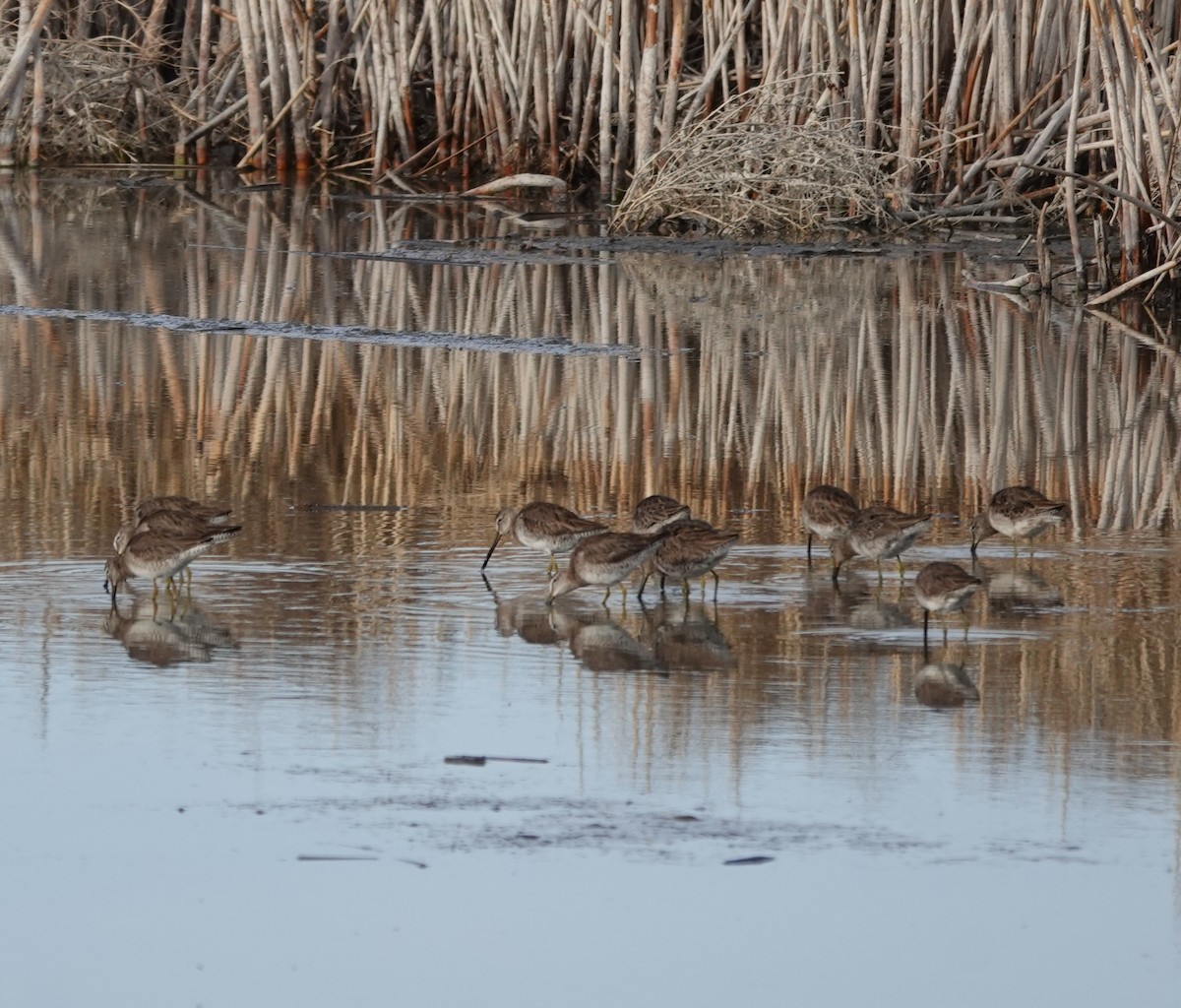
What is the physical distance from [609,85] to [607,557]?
50.2 ft

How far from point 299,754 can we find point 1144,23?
11.5m

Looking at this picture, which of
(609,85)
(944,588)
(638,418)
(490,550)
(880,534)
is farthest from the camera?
(609,85)

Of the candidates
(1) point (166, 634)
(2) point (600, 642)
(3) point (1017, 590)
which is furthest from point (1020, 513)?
(1) point (166, 634)

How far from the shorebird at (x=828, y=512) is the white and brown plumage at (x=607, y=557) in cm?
89

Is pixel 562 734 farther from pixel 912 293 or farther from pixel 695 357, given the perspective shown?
pixel 912 293

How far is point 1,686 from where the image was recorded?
23.2 ft

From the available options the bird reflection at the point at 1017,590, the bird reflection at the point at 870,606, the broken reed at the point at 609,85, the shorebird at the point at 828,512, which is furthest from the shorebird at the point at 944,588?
the broken reed at the point at 609,85

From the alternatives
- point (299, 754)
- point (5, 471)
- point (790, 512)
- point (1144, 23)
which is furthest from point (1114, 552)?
point (1144, 23)

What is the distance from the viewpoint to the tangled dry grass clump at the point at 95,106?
27250mm


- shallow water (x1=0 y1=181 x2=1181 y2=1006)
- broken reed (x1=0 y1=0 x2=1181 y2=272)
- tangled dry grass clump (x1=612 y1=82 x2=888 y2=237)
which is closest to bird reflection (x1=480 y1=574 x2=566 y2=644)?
shallow water (x1=0 y1=181 x2=1181 y2=1006)

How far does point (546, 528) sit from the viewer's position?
8.80 meters

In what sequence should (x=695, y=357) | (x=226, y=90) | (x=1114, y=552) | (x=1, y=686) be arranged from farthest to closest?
(x=226, y=90) < (x=695, y=357) < (x=1114, y=552) < (x=1, y=686)

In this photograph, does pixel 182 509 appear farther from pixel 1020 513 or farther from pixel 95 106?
pixel 95 106

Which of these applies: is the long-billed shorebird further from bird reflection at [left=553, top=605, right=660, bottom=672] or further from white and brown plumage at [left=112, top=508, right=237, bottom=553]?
bird reflection at [left=553, top=605, right=660, bottom=672]
